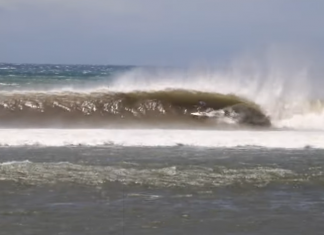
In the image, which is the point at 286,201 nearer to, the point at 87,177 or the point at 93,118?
the point at 87,177

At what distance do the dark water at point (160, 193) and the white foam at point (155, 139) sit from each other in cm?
161

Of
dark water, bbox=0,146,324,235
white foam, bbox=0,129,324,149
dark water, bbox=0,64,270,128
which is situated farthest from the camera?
dark water, bbox=0,64,270,128

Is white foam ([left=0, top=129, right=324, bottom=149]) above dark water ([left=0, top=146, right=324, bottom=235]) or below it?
above

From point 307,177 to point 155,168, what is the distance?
8.83ft

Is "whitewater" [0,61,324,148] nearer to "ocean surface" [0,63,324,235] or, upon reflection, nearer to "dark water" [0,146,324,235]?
"ocean surface" [0,63,324,235]

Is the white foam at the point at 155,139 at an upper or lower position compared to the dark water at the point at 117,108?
lower

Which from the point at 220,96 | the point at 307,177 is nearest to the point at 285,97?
the point at 220,96

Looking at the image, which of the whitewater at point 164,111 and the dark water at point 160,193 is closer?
the dark water at point 160,193

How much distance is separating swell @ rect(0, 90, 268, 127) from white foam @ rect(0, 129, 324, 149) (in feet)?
11.5

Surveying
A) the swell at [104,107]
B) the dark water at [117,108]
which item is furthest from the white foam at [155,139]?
the swell at [104,107]

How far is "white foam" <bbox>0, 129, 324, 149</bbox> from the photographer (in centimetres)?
1488

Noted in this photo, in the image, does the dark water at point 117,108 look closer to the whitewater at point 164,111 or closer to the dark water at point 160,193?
the whitewater at point 164,111

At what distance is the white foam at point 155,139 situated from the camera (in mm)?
14875

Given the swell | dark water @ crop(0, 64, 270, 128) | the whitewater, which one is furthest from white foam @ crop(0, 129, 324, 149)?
the swell
